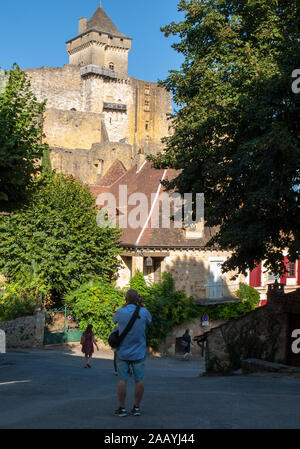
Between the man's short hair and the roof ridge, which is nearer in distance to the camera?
the man's short hair

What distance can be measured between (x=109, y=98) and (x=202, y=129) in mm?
61785

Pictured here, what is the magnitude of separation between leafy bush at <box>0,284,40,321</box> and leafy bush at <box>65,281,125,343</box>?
149 centimetres

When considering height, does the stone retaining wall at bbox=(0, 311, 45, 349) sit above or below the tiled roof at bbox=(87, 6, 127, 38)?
below

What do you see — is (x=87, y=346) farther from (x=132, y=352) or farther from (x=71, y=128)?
(x=71, y=128)

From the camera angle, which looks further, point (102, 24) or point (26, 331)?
point (102, 24)

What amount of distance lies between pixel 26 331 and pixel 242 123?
13396 millimetres

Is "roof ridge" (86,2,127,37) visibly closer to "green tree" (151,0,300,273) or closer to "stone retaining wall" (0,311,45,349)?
"stone retaining wall" (0,311,45,349)

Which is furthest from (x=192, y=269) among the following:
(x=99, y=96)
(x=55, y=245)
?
(x=99, y=96)

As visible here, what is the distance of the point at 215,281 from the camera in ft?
82.4

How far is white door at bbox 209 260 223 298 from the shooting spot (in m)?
25.0

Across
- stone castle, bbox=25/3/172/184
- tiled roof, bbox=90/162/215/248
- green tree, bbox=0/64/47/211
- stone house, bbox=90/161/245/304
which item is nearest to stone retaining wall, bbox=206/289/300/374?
green tree, bbox=0/64/47/211

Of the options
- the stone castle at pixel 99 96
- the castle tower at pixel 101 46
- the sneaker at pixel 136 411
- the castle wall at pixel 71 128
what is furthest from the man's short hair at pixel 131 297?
the castle tower at pixel 101 46

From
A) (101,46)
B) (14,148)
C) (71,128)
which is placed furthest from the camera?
(101,46)
